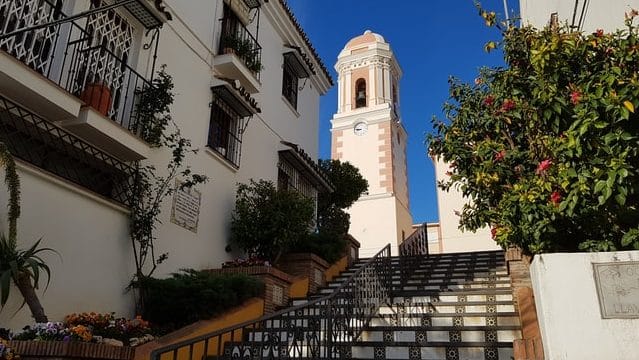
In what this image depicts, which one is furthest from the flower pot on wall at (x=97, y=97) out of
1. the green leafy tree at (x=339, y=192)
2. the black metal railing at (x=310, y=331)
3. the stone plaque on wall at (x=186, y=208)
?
the green leafy tree at (x=339, y=192)

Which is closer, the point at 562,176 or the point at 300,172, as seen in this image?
the point at 562,176

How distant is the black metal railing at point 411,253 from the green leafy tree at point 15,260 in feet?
20.0

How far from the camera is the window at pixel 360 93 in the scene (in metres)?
26.7

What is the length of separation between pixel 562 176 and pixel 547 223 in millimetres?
377

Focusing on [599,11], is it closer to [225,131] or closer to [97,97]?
[97,97]

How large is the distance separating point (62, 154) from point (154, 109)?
1544 mm

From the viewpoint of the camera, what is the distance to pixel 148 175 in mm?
7297

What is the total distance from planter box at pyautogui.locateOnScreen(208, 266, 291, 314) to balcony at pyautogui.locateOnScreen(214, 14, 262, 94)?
390 centimetres

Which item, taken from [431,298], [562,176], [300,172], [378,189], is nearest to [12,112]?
[562,176]

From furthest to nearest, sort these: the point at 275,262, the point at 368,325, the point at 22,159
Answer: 1. the point at 275,262
2. the point at 368,325
3. the point at 22,159

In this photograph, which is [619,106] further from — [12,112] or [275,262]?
[275,262]

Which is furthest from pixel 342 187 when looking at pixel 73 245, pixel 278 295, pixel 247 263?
pixel 73 245

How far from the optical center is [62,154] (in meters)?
6.29

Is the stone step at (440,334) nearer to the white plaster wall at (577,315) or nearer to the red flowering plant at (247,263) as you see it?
the red flowering plant at (247,263)
